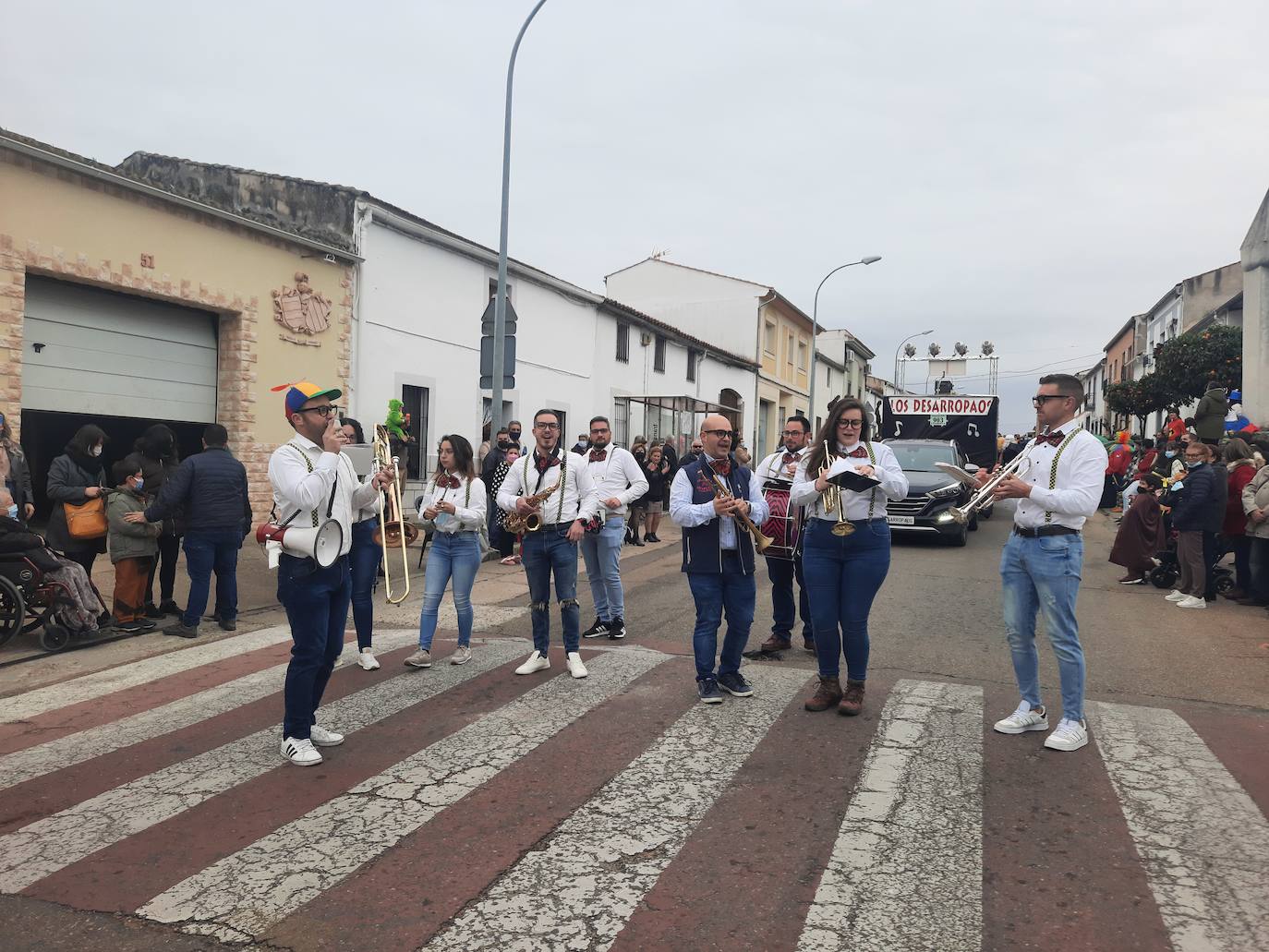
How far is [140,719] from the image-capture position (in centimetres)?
543

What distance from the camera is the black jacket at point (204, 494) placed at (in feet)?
25.6

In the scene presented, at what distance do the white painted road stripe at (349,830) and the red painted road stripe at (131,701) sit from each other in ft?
7.01

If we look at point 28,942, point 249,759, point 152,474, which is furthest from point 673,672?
point 152,474

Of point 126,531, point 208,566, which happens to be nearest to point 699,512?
point 208,566

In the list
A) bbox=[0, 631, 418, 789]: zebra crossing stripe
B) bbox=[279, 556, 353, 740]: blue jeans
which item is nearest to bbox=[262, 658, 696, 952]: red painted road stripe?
bbox=[279, 556, 353, 740]: blue jeans

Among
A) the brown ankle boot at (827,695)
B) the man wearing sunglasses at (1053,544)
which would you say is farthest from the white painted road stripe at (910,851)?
the man wearing sunglasses at (1053,544)

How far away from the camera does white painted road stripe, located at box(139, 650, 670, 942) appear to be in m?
3.17

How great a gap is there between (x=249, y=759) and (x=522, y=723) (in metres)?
1.44

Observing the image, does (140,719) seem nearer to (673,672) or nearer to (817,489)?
(673,672)

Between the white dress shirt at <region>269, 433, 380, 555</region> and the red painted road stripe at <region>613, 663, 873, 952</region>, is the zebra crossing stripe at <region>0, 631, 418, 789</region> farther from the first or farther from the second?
the red painted road stripe at <region>613, 663, 873, 952</region>

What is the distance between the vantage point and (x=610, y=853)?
11.8 feet

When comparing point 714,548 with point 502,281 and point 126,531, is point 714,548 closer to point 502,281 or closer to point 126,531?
point 126,531

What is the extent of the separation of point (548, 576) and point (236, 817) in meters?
2.91

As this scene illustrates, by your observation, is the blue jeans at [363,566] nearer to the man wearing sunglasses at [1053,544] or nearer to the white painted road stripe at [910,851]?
the white painted road stripe at [910,851]
